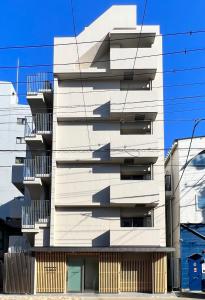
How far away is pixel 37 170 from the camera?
3719 cm

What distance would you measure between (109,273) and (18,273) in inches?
236

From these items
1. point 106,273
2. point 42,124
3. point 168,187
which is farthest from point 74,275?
point 42,124

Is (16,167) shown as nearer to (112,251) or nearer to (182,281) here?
(112,251)

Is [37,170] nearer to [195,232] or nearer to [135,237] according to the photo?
[135,237]

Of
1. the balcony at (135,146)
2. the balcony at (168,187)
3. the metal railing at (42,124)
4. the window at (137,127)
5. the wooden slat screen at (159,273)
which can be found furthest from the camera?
the balcony at (168,187)

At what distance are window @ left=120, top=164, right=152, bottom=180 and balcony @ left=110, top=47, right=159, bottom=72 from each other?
278 inches

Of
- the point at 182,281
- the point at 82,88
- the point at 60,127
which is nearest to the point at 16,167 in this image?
the point at 60,127

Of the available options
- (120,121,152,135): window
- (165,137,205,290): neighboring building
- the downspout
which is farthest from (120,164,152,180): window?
the downspout

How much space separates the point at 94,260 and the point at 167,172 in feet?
36.0

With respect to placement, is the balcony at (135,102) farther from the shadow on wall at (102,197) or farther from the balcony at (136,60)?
the shadow on wall at (102,197)

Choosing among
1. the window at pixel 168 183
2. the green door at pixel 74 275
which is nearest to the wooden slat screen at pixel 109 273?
the green door at pixel 74 275

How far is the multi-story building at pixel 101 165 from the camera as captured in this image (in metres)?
34.6

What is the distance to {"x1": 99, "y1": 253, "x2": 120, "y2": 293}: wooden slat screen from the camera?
34312 mm

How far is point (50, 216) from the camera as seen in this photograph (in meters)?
35.8
